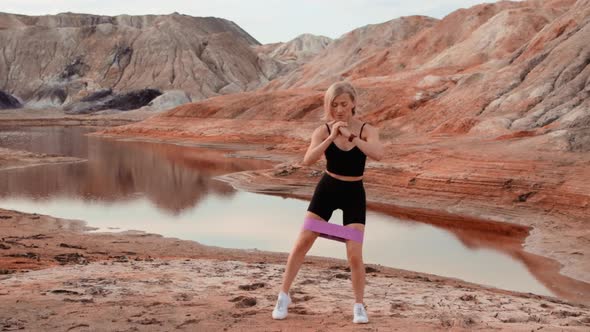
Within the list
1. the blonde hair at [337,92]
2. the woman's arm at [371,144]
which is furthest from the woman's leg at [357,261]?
the blonde hair at [337,92]

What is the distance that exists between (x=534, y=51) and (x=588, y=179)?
1026 inches

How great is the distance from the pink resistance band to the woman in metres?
0.04

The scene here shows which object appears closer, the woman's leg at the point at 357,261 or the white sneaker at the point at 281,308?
the woman's leg at the point at 357,261

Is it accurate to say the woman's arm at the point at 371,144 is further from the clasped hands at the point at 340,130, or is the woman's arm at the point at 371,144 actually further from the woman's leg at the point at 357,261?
the woman's leg at the point at 357,261

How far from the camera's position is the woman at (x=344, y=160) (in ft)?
18.8

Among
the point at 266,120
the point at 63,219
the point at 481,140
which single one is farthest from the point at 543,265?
the point at 266,120

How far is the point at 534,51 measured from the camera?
43969 mm

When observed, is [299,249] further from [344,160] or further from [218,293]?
[218,293]

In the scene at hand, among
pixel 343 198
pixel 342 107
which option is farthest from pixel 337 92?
pixel 343 198

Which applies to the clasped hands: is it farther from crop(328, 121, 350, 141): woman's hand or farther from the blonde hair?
the blonde hair

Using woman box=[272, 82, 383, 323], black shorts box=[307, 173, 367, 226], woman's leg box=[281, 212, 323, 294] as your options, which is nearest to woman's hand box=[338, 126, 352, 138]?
woman box=[272, 82, 383, 323]

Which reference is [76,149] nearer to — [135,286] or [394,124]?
[394,124]

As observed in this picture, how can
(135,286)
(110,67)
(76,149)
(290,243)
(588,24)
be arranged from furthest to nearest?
(110,67), (76,149), (588,24), (290,243), (135,286)

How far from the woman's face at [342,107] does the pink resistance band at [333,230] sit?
0.93 m
